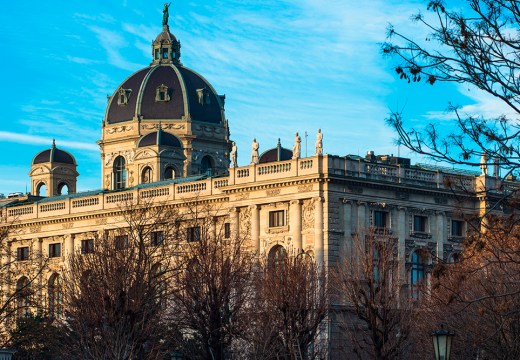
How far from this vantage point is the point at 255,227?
12338cm

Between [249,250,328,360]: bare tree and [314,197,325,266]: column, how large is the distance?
1156 centimetres

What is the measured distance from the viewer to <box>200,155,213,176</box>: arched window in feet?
546

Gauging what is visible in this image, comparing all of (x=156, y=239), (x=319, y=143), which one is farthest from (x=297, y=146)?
(x=156, y=239)

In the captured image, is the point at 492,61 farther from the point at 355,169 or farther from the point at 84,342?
the point at 355,169

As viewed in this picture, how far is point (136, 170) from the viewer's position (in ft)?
526

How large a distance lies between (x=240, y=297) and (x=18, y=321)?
71.4 ft

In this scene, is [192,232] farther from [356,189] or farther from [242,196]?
[356,189]

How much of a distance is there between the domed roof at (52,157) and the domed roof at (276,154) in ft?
91.1

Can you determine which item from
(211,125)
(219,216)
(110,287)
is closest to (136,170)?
(211,125)

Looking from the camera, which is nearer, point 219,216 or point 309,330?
point 309,330

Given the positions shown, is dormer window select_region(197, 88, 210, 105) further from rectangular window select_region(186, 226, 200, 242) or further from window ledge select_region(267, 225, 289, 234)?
window ledge select_region(267, 225, 289, 234)

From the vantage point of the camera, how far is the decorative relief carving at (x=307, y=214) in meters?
120

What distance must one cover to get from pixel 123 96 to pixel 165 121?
6.82 metres

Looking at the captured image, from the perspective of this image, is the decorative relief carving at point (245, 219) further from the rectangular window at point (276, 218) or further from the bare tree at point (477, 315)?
the bare tree at point (477, 315)
